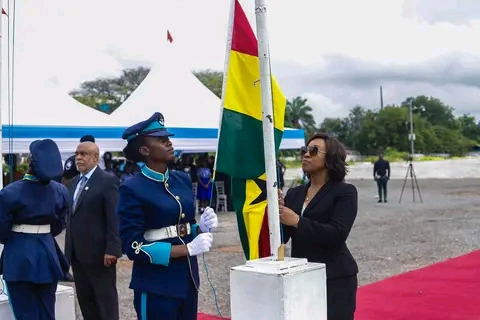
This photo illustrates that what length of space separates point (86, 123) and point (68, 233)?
312 inches

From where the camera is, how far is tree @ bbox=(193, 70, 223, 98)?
170ft

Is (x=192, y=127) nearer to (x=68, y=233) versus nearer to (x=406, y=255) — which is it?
(x=406, y=255)

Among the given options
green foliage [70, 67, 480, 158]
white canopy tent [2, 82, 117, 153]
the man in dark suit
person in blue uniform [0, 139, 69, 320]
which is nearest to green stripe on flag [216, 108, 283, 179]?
person in blue uniform [0, 139, 69, 320]

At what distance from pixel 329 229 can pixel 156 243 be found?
901 mm

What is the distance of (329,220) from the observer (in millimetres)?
3260

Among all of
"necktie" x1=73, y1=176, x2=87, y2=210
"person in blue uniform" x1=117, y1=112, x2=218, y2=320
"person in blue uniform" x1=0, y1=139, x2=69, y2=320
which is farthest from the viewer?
"necktie" x1=73, y1=176, x2=87, y2=210

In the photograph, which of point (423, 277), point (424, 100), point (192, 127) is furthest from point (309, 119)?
point (423, 277)

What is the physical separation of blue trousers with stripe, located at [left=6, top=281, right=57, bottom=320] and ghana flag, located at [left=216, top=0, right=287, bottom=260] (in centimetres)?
164

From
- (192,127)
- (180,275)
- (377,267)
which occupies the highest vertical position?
(192,127)

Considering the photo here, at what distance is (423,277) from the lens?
723 cm

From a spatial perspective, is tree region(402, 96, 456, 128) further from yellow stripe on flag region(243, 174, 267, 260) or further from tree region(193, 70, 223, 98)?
yellow stripe on flag region(243, 174, 267, 260)

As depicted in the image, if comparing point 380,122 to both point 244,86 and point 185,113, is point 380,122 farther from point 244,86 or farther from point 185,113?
point 244,86

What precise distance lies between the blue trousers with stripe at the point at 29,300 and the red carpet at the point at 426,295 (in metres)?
1.94

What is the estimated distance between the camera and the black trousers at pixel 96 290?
4.61m
